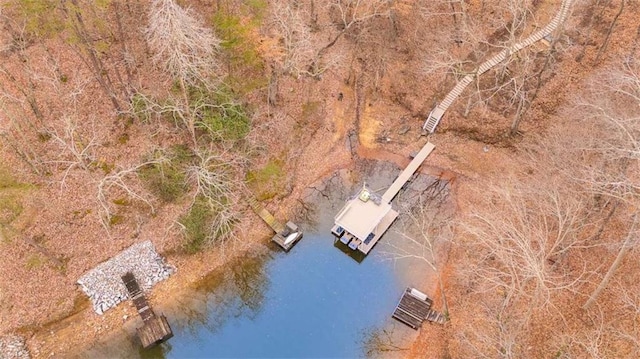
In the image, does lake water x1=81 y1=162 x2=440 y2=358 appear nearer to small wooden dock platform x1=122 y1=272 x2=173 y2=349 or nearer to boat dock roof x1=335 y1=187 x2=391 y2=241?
small wooden dock platform x1=122 y1=272 x2=173 y2=349

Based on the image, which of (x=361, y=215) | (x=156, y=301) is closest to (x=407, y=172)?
(x=361, y=215)

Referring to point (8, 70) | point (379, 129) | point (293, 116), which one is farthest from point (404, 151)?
point (8, 70)

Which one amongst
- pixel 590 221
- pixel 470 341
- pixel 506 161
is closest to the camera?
pixel 470 341

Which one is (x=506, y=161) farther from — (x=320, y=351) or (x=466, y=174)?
(x=320, y=351)

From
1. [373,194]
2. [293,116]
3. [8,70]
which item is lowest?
[8,70]

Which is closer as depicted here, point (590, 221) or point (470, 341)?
point (470, 341)

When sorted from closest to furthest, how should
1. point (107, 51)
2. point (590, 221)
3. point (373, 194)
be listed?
1. point (590, 221)
2. point (373, 194)
3. point (107, 51)

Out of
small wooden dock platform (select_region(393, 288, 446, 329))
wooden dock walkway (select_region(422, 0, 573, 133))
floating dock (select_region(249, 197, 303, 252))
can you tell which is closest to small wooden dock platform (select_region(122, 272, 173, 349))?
floating dock (select_region(249, 197, 303, 252))

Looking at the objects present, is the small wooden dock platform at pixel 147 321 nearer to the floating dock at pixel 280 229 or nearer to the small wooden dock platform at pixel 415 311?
the floating dock at pixel 280 229
